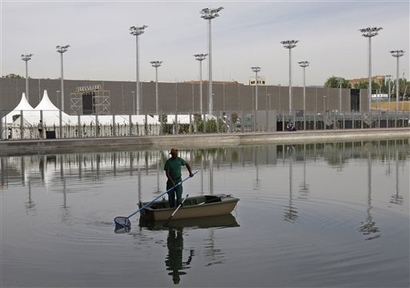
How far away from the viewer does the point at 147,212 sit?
13.4m

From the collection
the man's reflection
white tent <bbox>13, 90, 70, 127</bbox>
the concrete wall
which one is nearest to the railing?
white tent <bbox>13, 90, 70, 127</bbox>

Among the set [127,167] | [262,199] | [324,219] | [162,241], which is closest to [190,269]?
[162,241]

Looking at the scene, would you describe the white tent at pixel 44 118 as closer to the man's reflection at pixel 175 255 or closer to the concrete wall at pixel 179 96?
the concrete wall at pixel 179 96

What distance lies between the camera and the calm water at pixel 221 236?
364 inches

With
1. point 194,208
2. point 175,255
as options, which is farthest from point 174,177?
point 175,255

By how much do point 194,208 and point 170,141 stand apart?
106 ft

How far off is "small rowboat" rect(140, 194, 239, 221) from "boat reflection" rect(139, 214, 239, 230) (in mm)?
82

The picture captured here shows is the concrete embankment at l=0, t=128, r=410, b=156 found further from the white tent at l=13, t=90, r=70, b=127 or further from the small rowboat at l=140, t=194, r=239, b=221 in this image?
the small rowboat at l=140, t=194, r=239, b=221

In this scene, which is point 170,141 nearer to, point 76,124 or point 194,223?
point 76,124

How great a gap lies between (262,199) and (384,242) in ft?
18.5

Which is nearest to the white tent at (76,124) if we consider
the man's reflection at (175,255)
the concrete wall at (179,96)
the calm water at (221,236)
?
the concrete wall at (179,96)

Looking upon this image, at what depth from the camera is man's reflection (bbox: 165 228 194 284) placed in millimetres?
9492

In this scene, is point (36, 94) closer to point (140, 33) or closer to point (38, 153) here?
point (140, 33)

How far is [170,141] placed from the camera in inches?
1795
